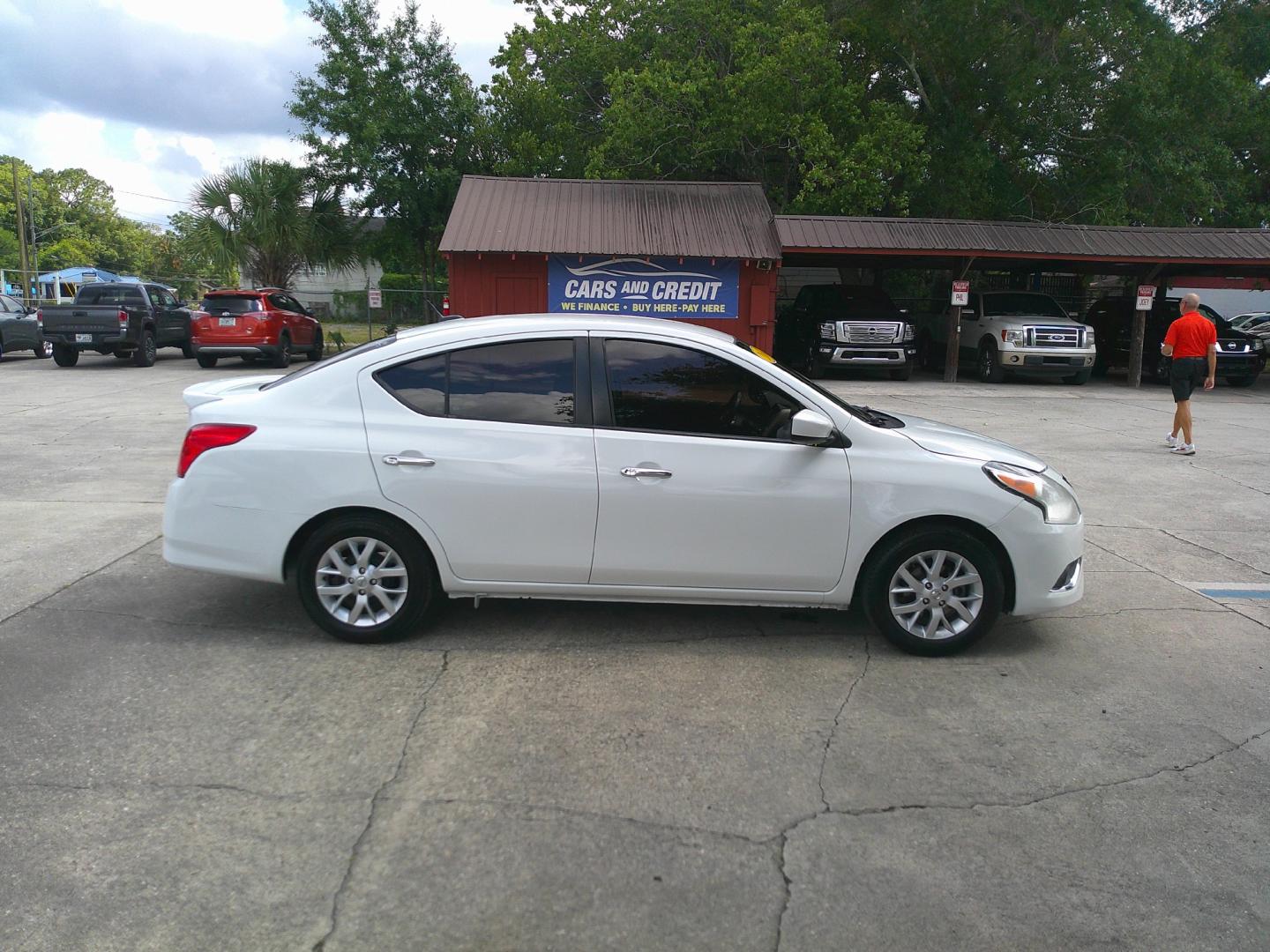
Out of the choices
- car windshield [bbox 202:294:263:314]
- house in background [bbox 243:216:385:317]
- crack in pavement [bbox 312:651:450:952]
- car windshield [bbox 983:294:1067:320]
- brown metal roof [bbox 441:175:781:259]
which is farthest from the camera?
house in background [bbox 243:216:385:317]

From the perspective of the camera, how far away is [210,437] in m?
4.84

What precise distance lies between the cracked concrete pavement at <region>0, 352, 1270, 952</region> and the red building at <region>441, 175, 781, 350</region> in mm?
14389

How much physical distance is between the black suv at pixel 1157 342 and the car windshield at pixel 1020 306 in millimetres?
2652

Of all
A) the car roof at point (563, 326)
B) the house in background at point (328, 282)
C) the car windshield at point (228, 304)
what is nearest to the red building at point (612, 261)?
the car windshield at point (228, 304)

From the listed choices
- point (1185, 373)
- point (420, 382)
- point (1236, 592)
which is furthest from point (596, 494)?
point (1185, 373)

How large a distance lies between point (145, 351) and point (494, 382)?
767 inches

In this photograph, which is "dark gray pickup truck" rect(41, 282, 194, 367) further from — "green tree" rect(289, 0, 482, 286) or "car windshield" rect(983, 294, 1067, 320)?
"car windshield" rect(983, 294, 1067, 320)

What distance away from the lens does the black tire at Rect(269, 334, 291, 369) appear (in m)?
21.1

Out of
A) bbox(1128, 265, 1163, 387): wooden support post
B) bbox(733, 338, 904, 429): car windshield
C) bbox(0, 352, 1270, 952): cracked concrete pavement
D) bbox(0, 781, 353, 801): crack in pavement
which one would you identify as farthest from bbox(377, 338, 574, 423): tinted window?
bbox(1128, 265, 1163, 387): wooden support post

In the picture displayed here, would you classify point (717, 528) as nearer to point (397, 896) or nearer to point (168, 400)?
point (397, 896)

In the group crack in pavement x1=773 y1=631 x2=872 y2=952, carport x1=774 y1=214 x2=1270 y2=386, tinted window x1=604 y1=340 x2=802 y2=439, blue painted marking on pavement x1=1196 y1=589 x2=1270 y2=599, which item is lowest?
crack in pavement x1=773 y1=631 x2=872 y2=952

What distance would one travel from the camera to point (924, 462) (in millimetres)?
4797

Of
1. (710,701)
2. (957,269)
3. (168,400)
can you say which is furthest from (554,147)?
(710,701)

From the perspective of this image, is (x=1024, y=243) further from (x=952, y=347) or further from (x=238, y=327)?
(x=238, y=327)
